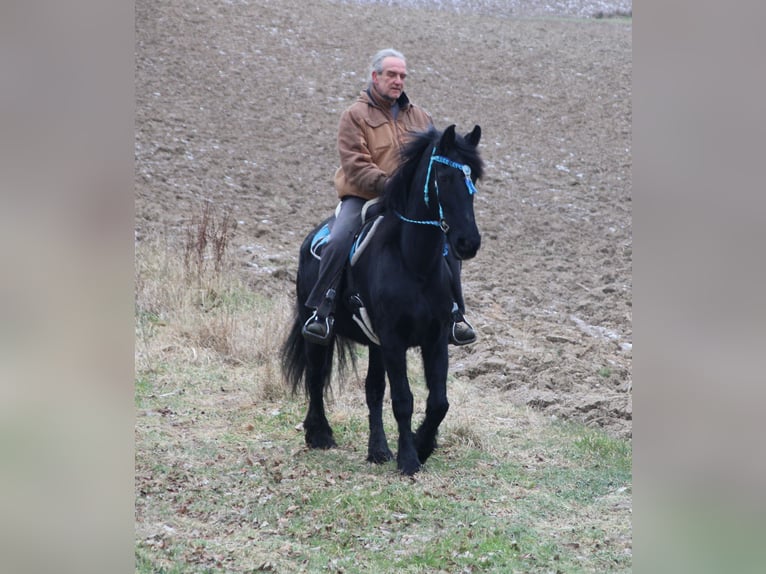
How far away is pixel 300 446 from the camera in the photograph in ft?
24.1

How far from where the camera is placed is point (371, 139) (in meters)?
6.73

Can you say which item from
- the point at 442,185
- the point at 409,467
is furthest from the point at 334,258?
the point at 409,467

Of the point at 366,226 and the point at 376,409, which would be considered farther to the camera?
the point at 376,409

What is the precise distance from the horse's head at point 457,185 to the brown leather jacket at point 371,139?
61 centimetres

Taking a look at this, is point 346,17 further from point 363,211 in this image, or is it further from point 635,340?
point 635,340

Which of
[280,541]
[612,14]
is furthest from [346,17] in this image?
[280,541]

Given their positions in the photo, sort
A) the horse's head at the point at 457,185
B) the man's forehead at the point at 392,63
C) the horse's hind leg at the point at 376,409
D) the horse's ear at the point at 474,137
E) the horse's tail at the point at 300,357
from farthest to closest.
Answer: the horse's tail at the point at 300,357, the horse's hind leg at the point at 376,409, the man's forehead at the point at 392,63, the horse's ear at the point at 474,137, the horse's head at the point at 457,185

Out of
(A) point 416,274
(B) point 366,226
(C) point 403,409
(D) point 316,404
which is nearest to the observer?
(A) point 416,274

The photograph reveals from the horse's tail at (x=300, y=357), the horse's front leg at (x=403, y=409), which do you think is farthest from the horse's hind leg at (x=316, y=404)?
the horse's front leg at (x=403, y=409)

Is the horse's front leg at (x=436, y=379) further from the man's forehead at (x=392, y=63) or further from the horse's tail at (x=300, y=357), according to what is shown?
the man's forehead at (x=392, y=63)

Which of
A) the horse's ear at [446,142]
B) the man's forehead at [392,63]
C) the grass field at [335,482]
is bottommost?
the grass field at [335,482]

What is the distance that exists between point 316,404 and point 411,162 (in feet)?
7.54

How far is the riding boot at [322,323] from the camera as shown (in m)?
6.54

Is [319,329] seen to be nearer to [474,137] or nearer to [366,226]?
[366,226]
